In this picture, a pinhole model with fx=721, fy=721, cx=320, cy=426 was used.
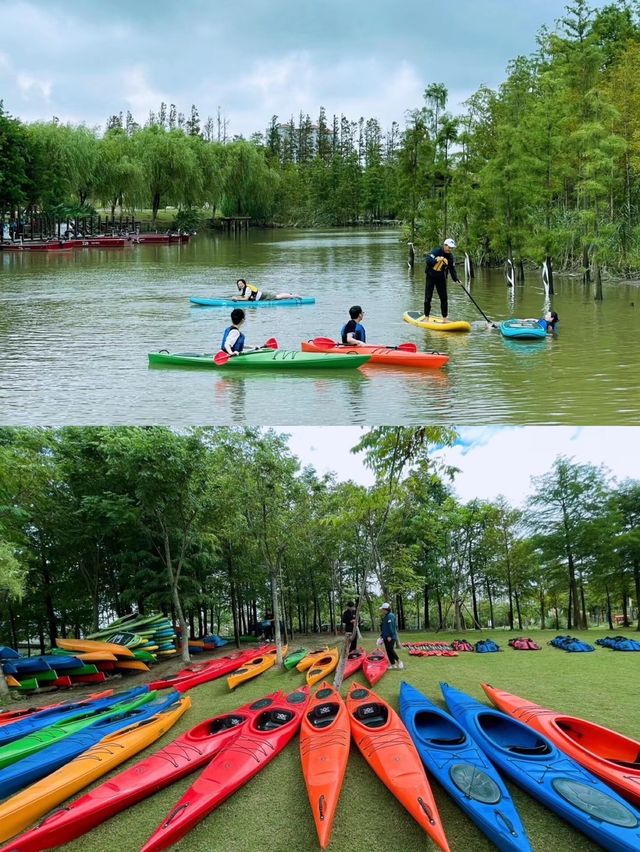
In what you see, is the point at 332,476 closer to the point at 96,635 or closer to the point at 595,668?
the point at 595,668

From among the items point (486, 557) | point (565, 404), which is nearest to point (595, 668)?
point (565, 404)

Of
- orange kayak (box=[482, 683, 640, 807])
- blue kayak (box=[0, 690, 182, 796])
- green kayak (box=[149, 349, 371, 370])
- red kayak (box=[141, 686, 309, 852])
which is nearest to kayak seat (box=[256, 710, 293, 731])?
red kayak (box=[141, 686, 309, 852])

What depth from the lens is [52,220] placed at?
42344 mm

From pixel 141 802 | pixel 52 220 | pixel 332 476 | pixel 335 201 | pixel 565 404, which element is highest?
pixel 335 201

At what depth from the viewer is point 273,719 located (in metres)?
6.91

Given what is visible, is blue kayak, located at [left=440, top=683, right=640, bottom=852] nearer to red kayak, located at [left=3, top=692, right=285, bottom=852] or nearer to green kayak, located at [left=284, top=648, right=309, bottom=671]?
red kayak, located at [left=3, top=692, right=285, bottom=852]

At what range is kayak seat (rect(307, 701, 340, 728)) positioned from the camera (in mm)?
6570

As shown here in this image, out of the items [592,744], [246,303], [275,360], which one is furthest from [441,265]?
[592,744]

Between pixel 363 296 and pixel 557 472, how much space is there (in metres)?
8.66

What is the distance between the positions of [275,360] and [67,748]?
22.1 ft

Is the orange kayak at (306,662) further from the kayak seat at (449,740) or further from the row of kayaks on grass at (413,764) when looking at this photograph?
the kayak seat at (449,740)

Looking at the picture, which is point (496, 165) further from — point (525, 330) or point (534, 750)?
point (534, 750)

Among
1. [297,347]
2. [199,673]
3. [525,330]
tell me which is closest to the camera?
[199,673]

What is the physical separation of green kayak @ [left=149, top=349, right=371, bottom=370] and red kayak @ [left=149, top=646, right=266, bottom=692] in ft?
15.0
